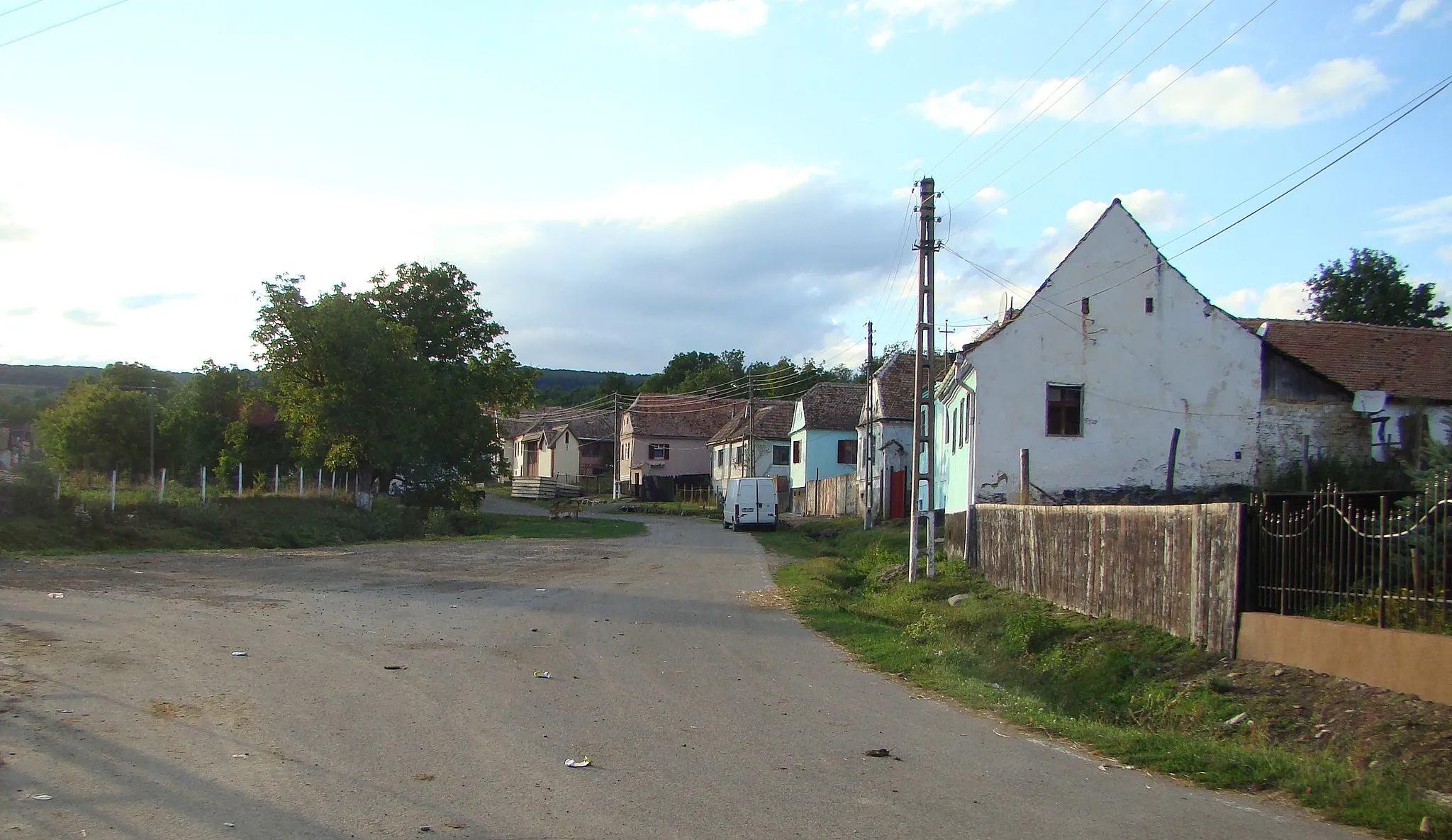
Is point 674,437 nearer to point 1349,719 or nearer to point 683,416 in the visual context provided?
point 683,416

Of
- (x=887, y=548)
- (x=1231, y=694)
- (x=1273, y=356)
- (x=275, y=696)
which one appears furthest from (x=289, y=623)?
(x=1273, y=356)

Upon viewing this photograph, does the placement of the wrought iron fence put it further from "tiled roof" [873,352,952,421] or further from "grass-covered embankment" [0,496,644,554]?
"tiled roof" [873,352,952,421]

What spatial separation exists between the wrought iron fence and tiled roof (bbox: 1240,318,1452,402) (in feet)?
67.8

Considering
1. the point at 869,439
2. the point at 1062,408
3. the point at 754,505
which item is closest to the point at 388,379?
the point at 754,505

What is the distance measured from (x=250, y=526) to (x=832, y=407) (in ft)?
107

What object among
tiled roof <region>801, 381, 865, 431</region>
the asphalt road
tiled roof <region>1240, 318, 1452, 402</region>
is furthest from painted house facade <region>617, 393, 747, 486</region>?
the asphalt road

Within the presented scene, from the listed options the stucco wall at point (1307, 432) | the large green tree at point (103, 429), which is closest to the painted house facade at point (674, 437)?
the large green tree at point (103, 429)

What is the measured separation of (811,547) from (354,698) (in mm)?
26686

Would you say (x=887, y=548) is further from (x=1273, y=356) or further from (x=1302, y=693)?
(x=1302, y=693)

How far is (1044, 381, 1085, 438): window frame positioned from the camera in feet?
91.8

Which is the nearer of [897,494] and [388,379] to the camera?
[388,379]

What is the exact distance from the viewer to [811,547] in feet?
112

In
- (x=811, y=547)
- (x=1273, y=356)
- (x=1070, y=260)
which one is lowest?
(x=811, y=547)

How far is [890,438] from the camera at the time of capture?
44719mm
